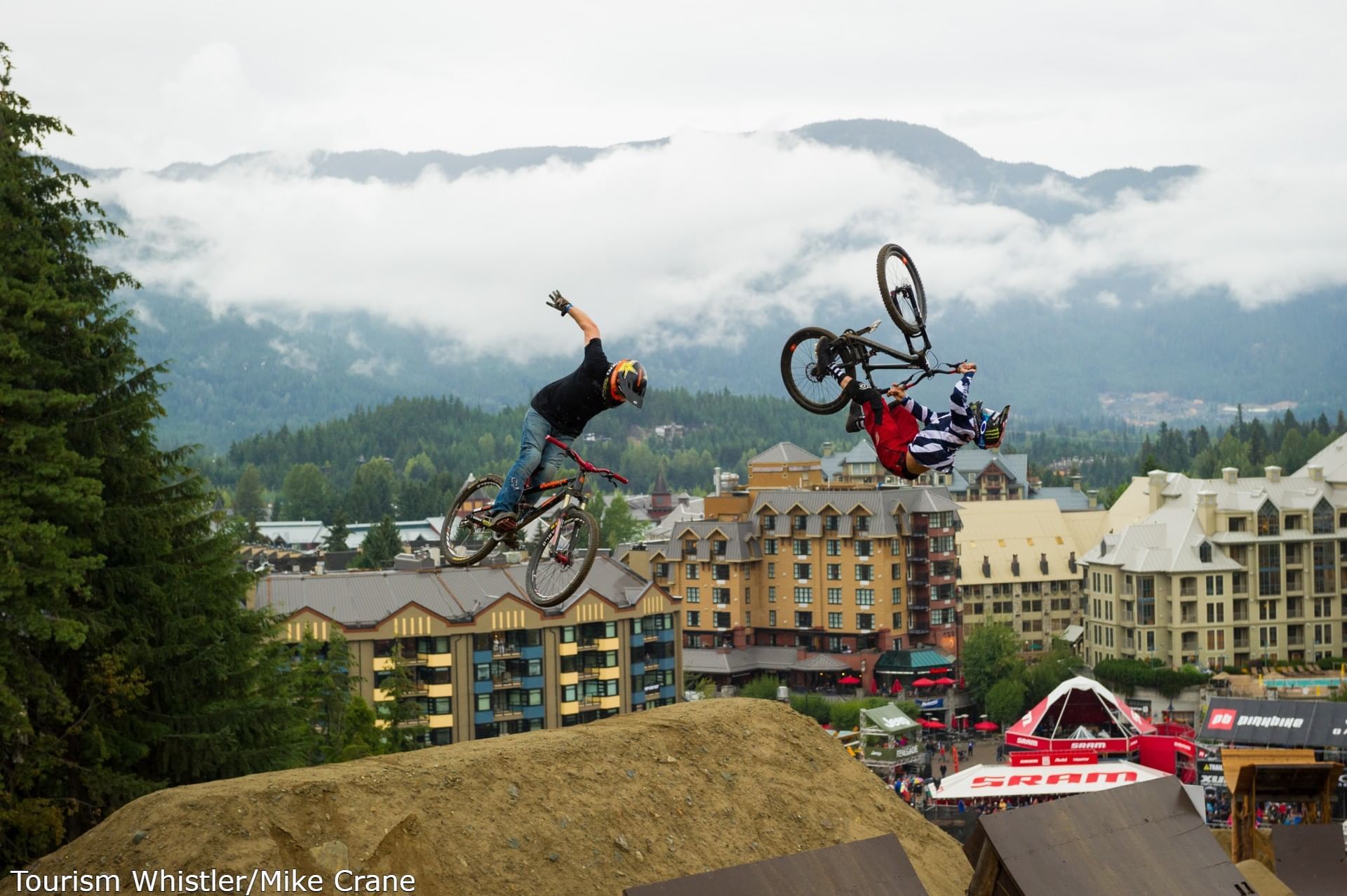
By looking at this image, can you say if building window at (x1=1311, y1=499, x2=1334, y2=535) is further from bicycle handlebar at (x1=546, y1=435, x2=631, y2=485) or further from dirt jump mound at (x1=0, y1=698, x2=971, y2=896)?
bicycle handlebar at (x1=546, y1=435, x2=631, y2=485)

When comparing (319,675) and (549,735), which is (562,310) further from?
(319,675)

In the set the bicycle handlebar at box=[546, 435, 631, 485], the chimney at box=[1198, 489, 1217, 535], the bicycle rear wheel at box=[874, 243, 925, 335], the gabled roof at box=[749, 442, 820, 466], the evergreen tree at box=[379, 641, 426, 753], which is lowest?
the evergreen tree at box=[379, 641, 426, 753]

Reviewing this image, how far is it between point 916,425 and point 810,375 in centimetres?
150

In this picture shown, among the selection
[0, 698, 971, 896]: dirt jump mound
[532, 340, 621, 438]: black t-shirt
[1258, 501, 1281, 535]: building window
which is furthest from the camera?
[1258, 501, 1281, 535]: building window

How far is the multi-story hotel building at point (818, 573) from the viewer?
113 m

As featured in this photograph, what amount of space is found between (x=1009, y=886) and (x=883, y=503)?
93264mm

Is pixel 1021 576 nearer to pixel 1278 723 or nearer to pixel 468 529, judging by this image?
pixel 1278 723

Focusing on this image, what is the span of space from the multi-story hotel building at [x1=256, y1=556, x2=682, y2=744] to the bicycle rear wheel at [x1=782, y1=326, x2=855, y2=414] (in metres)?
53.4

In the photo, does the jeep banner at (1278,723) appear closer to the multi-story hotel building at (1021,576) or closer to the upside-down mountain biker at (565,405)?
the upside-down mountain biker at (565,405)

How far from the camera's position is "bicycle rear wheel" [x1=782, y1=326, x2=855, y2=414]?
18297mm

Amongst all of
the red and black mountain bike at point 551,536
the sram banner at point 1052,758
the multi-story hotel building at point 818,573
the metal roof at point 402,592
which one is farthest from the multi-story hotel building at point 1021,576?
the red and black mountain bike at point 551,536

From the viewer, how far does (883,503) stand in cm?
11206

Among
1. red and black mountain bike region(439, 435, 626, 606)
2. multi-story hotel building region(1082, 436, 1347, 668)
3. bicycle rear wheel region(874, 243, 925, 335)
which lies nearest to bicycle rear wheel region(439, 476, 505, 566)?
red and black mountain bike region(439, 435, 626, 606)

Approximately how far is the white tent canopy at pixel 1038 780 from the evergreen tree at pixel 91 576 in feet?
94.1
